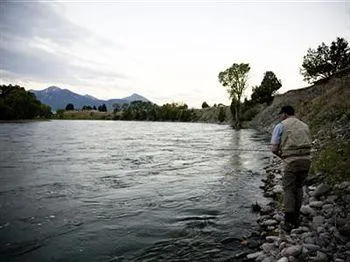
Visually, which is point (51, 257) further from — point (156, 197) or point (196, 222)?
point (156, 197)

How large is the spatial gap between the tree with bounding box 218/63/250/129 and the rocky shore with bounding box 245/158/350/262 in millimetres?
70926

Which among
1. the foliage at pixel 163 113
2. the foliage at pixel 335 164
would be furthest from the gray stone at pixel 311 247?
the foliage at pixel 163 113

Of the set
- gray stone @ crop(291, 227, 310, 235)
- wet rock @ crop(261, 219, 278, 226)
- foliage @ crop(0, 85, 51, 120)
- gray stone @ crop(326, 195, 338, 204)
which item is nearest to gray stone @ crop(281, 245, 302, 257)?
gray stone @ crop(291, 227, 310, 235)

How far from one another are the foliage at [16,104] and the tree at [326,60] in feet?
292

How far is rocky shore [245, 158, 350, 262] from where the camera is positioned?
754 cm

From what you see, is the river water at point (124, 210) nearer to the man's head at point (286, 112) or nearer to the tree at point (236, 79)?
the man's head at point (286, 112)

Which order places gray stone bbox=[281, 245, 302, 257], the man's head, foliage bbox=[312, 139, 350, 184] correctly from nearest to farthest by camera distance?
gray stone bbox=[281, 245, 302, 257], the man's head, foliage bbox=[312, 139, 350, 184]

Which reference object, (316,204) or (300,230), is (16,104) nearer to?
(316,204)

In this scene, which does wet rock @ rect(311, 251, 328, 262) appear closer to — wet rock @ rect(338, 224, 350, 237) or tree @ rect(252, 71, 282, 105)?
wet rock @ rect(338, 224, 350, 237)

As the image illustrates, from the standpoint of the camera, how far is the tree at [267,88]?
96.5 m

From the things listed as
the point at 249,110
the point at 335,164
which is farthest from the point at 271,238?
the point at 249,110

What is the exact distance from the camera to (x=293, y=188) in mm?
9352

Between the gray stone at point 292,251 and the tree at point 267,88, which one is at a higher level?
the tree at point 267,88

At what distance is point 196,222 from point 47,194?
6.64m
